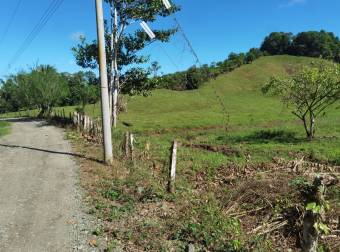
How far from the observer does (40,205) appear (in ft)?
39.6

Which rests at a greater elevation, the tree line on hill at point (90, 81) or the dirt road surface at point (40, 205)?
the tree line on hill at point (90, 81)

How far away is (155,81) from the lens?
130 feet

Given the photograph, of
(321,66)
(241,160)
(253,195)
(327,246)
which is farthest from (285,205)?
(321,66)

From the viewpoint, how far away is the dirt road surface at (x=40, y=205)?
A: 934 cm

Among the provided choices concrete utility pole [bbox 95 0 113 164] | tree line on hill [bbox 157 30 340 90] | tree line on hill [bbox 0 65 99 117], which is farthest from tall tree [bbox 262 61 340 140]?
tree line on hill [bbox 157 30 340 90]

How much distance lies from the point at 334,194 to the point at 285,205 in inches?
122

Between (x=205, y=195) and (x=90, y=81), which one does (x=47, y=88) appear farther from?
(x=205, y=195)

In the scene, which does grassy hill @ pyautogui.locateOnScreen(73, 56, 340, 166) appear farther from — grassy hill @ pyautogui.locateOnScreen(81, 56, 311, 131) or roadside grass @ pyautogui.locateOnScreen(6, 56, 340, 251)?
roadside grass @ pyautogui.locateOnScreen(6, 56, 340, 251)

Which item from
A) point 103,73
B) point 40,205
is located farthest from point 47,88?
point 40,205

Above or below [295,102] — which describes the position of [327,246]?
below

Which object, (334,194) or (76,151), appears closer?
(334,194)

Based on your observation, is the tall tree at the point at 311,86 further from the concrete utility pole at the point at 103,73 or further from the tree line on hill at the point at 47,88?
the tree line on hill at the point at 47,88

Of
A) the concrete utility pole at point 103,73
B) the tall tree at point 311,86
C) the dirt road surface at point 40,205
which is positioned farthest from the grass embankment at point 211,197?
the tall tree at point 311,86

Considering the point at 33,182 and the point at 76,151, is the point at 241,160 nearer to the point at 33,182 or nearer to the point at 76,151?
the point at 76,151
